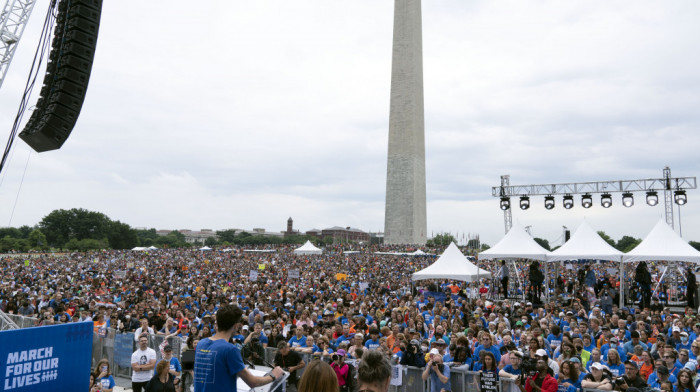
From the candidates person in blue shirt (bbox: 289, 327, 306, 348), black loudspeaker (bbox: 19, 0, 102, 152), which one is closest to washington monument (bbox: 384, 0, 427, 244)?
person in blue shirt (bbox: 289, 327, 306, 348)

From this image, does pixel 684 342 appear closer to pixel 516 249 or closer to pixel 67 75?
pixel 516 249

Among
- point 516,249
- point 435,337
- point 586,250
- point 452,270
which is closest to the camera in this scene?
point 435,337

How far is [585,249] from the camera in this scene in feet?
60.6

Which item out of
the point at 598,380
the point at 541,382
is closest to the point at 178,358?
the point at 541,382

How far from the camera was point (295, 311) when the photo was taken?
51.6ft

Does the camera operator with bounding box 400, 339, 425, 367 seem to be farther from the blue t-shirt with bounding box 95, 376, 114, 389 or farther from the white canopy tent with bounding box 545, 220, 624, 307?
the white canopy tent with bounding box 545, 220, 624, 307

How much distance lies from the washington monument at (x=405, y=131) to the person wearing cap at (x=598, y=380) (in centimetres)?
5588

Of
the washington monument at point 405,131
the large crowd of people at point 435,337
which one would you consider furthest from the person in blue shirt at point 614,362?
the washington monument at point 405,131

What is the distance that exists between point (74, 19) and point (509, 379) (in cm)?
904

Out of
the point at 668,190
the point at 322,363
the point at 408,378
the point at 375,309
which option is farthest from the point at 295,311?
the point at 668,190

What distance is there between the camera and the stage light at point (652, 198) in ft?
93.5

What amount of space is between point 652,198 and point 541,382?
85.0ft

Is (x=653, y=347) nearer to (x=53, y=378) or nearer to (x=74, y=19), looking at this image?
(x=53, y=378)

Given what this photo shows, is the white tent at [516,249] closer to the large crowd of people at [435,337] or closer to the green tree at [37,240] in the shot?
the large crowd of people at [435,337]
